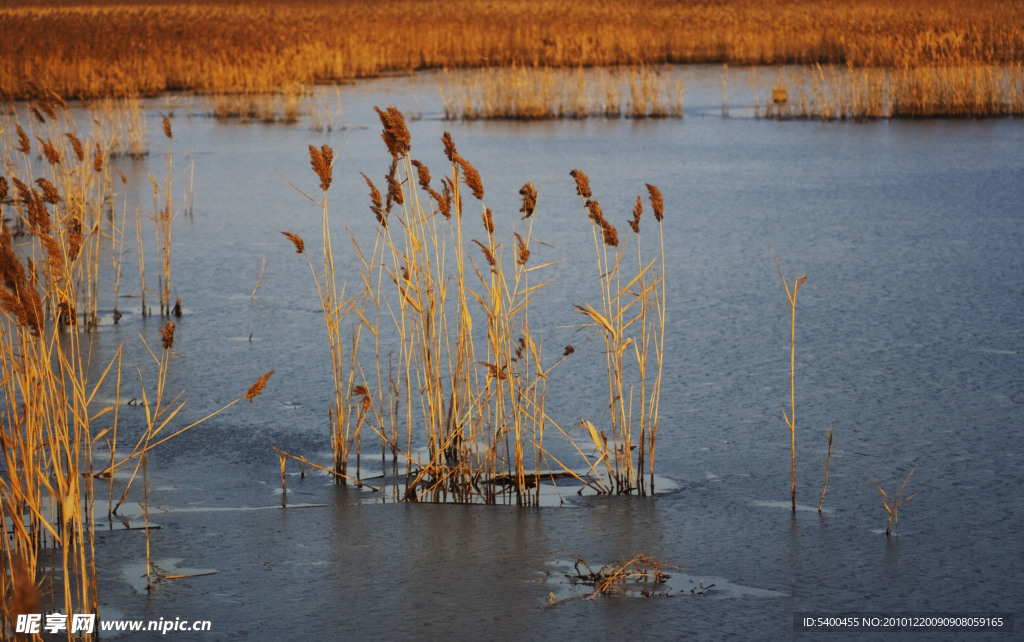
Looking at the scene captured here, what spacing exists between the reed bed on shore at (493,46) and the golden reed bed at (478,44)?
40 millimetres

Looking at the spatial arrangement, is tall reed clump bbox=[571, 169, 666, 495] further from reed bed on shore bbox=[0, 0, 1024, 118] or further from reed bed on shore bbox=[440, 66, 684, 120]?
reed bed on shore bbox=[0, 0, 1024, 118]

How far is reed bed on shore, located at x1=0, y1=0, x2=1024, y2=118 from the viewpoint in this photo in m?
15.8

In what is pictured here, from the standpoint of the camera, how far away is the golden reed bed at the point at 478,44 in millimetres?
16141

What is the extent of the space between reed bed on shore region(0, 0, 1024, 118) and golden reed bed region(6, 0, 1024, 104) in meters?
0.04

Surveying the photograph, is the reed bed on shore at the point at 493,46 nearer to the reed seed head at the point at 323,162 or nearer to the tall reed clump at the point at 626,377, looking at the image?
the tall reed clump at the point at 626,377

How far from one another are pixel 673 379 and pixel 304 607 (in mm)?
2186

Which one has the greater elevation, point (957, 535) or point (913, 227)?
point (913, 227)

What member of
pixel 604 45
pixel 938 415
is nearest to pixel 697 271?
pixel 938 415

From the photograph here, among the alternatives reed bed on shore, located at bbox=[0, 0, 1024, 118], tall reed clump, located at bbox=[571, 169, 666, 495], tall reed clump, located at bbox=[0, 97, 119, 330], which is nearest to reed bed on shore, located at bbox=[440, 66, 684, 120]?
reed bed on shore, located at bbox=[0, 0, 1024, 118]

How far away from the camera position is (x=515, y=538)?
10.2 feet

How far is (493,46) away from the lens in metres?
21.4

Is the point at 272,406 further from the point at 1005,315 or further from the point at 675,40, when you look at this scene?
the point at 675,40

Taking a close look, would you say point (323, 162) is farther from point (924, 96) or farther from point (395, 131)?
point (924, 96)

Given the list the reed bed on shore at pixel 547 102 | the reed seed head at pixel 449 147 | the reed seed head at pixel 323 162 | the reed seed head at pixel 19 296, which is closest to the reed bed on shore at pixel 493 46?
the reed bed on shore at pixel 547 102
